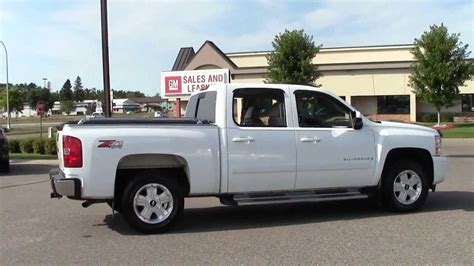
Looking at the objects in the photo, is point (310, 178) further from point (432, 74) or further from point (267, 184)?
point (432, 74)

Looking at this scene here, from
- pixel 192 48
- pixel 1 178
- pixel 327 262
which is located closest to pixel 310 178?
pixel 327 262

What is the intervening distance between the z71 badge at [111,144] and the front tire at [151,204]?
0.51m

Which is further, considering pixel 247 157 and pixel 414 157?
pixel 414 157

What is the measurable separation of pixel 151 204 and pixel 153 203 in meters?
0.03

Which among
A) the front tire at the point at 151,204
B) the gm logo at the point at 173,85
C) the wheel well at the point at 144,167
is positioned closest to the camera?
the front tire at the point at 151,204

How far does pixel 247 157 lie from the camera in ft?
24.2

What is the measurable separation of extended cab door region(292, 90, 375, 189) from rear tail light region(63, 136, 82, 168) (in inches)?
113

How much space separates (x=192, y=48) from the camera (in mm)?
55406

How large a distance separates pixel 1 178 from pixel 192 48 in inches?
1657

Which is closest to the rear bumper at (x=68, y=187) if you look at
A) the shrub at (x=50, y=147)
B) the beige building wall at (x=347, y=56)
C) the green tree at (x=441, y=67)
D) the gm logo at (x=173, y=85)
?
the shrub at (x=50, y=147)

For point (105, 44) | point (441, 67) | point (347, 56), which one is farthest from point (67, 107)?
point (105, 44)

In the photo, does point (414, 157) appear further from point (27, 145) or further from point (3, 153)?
point (27, 145)

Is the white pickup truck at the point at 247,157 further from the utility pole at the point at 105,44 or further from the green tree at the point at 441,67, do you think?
the green tree at the point at 441,67

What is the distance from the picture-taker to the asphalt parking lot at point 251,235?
5898 mm
